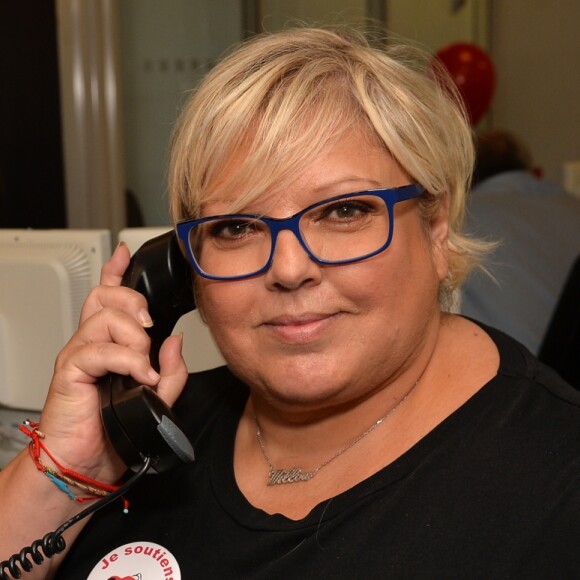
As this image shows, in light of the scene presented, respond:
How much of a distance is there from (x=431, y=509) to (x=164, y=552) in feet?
1.18

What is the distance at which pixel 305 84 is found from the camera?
107 cm

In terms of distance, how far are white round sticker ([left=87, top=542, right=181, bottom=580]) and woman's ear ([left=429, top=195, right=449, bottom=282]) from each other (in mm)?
506

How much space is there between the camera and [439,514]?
37.5 inches

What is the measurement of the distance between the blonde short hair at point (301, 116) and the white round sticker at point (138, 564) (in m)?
0.44

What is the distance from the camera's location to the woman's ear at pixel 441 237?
115cm

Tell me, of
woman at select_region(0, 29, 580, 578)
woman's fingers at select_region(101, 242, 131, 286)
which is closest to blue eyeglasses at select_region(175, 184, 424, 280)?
woman at select_region(0, 29, 580, 578)

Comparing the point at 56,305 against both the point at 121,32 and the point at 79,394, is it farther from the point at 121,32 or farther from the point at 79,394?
the point at 121,32

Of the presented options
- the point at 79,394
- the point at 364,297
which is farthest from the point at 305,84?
the point at 79,394

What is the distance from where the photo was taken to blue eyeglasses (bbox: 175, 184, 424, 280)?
101cm

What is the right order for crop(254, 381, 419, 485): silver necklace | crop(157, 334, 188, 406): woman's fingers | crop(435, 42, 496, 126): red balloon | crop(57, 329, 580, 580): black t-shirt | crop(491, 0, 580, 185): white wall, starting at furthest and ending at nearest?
crop(491, 0, 580, 185): white wall < crop(435, 42, 496, 126): red balloon < crop(157, 334, 188, 406): woman's fingers < crop(254, 381, 419, 485): silver necklace < crop(57, 329, 580, 580): black t-shirt

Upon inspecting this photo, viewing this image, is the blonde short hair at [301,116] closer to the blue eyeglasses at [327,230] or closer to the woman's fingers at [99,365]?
the blue eyeglasses at [327,230]

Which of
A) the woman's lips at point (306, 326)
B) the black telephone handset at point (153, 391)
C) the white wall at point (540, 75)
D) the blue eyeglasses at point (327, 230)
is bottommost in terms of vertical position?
the white wall at point (540, 75)

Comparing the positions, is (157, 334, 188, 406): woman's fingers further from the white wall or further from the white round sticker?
the white wall

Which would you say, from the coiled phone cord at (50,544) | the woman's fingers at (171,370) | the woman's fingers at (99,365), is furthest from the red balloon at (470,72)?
the coiled phone cord at (50,544)
